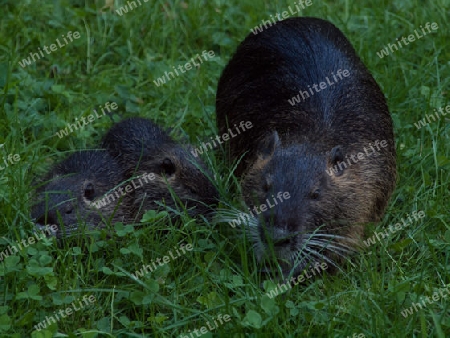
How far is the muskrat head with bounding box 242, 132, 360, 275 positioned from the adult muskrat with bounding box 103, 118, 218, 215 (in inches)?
27.3

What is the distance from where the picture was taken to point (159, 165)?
5.66 metres

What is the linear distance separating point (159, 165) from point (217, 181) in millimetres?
547

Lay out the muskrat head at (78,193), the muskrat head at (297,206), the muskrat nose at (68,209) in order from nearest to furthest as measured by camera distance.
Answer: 1. the muskrat head at (297,206)
2. the muskrat head at (78,193)
3. the muskrat nose at (68,209)

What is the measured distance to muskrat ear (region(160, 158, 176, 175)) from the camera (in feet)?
18.5

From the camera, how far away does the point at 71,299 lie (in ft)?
14.2

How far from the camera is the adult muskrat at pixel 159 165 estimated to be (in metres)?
5.52

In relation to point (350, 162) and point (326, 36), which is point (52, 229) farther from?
point (326, 36)

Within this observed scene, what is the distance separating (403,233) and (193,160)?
4.79ft
